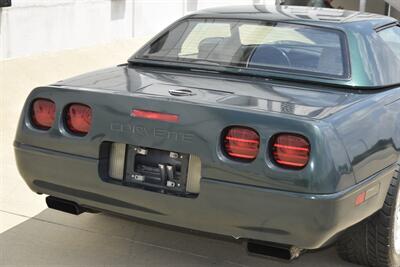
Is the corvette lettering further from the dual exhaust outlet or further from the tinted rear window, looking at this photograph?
the tinted rear window

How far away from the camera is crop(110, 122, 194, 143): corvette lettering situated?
3.20 metres

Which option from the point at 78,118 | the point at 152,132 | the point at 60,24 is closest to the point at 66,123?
the point at 78,118

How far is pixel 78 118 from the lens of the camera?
3.52 m

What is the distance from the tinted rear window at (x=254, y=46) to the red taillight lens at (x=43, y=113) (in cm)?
101

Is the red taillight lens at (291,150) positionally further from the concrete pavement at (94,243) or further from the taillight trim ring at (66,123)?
the taillight trim ring at (66,123)

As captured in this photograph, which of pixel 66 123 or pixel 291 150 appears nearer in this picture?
pixel 291 150

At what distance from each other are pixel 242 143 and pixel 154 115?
0.49 m

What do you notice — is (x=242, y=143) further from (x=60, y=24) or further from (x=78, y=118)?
(x=60, y=24)

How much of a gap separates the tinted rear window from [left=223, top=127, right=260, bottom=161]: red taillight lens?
0.95 meters

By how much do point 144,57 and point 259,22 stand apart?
84 centimetres

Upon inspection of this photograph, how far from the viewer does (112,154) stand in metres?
3.43

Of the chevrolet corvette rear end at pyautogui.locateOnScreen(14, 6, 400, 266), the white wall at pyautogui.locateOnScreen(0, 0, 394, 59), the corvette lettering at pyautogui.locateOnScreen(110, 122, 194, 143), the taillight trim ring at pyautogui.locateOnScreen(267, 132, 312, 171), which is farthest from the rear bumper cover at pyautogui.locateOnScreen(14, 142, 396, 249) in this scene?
the white wall at pyautogui.locateOnScreen(0, 0, 394, 59)

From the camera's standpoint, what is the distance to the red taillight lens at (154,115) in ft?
10.6

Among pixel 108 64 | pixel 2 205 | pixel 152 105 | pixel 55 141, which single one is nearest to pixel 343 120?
pixel 152 105
